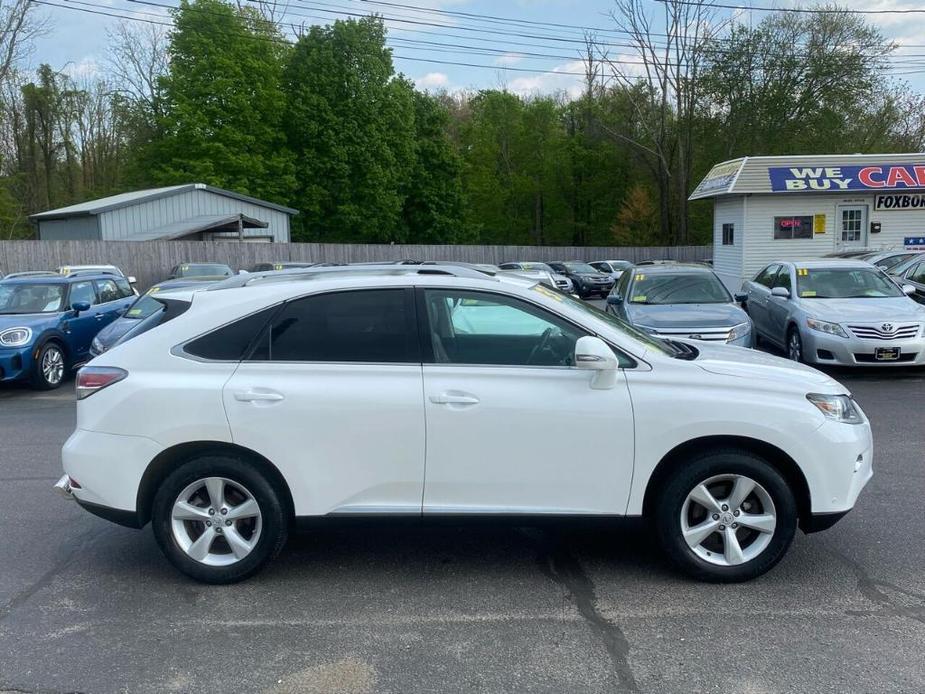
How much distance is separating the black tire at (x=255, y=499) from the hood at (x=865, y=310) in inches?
348

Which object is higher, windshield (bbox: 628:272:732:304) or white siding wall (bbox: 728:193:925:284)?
white siding wall (bbox: 728:193:925:284)

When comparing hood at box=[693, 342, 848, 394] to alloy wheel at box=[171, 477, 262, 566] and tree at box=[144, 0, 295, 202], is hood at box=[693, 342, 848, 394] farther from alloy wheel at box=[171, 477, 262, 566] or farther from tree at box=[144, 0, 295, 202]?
tree at box=[144, 0, 295, 202]

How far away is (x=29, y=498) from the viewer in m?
6.26

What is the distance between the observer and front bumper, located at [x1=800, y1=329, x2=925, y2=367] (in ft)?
34.2

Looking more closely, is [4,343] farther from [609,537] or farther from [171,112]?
[171,112]

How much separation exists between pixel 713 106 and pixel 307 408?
1968 inches

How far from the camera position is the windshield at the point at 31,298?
40.1 ft

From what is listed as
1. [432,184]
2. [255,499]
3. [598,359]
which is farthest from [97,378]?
[432,184]

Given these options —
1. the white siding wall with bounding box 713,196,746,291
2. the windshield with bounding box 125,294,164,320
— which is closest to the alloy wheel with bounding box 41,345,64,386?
the windshield with bounding box 125,294,164,320

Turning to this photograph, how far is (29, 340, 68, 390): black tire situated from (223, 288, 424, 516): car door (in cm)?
848

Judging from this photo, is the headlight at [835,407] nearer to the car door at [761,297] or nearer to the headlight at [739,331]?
the headlight at [739,331]

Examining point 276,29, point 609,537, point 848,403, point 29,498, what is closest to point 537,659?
point 609,537

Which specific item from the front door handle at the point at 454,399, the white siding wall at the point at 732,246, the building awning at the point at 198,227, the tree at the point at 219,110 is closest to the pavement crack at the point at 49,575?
the front door handle at the point at 454,399

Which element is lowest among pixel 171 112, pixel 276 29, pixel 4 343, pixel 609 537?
pixel 609 537
